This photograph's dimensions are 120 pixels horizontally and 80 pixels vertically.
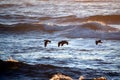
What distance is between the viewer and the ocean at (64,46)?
1312cm

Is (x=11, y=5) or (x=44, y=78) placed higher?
(x=44, y=78)

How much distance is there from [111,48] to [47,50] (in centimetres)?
261

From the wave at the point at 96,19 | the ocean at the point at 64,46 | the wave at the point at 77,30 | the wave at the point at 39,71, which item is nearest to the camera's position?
the wave at the point at 39,71

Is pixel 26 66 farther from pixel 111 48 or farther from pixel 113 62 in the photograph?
pixel 111 48

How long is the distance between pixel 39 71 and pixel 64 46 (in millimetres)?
5851

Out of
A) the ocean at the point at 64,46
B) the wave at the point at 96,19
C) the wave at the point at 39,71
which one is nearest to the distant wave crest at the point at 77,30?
the ocean at the point at 64,46

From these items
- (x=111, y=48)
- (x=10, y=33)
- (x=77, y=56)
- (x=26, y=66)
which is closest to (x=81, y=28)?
(x=10, y=33)

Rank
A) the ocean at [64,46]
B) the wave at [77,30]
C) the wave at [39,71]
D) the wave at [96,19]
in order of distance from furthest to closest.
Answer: the wave at [96,19], the wave at [77,30], the ocean at [64,46], the wave at [39,71]

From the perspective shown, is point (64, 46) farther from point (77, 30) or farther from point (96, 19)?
point (96, 19)

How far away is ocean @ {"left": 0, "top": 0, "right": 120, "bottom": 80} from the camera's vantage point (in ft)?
43.1

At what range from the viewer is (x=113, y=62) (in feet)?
48.1

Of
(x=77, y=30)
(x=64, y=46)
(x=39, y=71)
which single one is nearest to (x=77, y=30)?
(x=77, y=30)

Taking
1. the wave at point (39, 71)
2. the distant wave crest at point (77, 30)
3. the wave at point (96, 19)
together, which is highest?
the wave at point (39, 71)

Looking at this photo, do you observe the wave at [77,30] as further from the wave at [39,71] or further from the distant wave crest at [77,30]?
the wave at [39,71]
